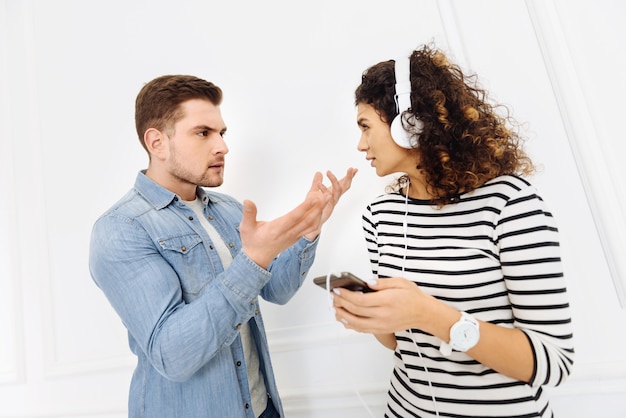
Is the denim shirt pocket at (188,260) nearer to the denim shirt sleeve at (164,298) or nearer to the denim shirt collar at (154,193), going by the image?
the denim shirt sleeve at (164,298)

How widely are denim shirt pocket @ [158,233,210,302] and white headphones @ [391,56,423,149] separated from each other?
0.63 m

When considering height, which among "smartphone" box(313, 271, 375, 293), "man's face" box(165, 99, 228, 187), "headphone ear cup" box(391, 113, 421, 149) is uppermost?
"man's face" box(165, 99, 228, 187)

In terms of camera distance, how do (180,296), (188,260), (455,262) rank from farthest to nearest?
(188,260) → (180,296) → (455,262)

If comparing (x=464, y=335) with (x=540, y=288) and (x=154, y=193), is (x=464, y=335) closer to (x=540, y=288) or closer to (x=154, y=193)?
(x=540, y=288)

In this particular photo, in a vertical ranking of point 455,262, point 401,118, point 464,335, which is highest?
point 401,118

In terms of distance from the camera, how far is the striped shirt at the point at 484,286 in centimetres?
72

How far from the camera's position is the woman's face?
3.09 ft

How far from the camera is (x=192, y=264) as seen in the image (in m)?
1.04

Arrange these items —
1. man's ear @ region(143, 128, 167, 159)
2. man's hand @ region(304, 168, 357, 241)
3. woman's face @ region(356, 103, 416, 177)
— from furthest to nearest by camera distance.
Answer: man's ear @ region(143, 128, 167, 159), man's hand @ region(304, 168, 357, 241), woman's face @ region(356, 103, 416, 177)

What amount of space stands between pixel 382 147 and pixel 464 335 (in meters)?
0.48

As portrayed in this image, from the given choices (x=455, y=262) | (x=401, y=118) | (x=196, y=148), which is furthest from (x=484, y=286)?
(x=196, y=148)

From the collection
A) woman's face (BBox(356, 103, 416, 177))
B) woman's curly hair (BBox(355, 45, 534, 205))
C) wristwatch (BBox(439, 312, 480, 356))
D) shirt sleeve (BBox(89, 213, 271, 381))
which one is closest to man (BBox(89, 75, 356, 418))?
shirt sleeve (BBox(89, 213, 271, 381))

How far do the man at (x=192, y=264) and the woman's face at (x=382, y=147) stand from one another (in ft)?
0.52

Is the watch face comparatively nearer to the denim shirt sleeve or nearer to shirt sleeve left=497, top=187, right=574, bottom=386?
shirt sleeve left=497, top=187, right=574, bottom=386
